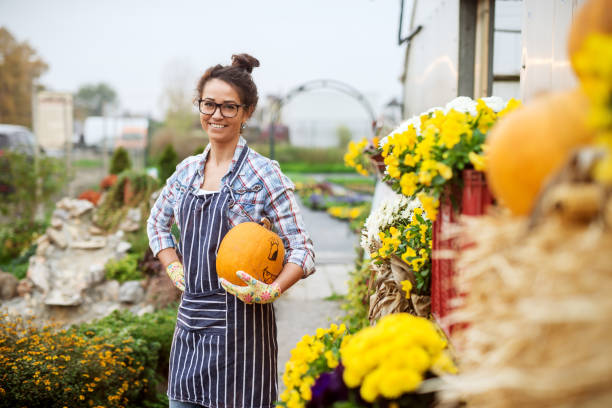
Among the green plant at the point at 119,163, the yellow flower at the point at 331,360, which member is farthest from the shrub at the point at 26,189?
the yellow flower at the point at 331,360

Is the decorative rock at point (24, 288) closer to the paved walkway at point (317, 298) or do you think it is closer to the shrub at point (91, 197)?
the shrub at point (91, 197)

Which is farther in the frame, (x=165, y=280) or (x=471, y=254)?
(x=165, y=280)

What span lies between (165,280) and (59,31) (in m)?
22.5

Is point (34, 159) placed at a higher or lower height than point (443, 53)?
lower

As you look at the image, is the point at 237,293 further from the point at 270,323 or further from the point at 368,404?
the point at 368,404

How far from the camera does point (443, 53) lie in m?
4.16

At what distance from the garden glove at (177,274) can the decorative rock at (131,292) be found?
3.37 meters

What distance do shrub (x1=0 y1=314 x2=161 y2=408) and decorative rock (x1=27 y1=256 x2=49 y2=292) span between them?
2.48 metres

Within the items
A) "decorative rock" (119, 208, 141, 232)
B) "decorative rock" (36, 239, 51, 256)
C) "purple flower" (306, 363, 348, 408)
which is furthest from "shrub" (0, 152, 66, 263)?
"purple flower" (306, 363, 348, 408)

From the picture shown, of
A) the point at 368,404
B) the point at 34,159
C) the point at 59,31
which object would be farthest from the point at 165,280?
the point at 59,31

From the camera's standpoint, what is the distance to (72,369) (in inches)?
111

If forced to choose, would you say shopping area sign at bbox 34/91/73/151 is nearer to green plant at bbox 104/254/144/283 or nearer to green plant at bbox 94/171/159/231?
green plant at bbox 94/171/159/231

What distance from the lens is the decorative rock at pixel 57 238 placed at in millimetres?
6520

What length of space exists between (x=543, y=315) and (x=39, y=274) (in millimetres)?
6023
